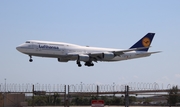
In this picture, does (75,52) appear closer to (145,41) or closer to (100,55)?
(100,55)

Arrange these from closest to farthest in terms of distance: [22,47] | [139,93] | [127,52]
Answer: [139,93] → [22,47] → [127,52]

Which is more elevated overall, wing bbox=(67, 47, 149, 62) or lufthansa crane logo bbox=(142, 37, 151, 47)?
lufthansa crane logo bbox=(142, 37, 151, 47)

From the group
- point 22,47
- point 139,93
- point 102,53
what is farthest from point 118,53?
point 139,93

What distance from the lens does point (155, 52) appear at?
76812mm

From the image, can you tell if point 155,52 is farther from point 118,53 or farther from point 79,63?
point 79,63

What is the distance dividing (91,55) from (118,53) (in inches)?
216

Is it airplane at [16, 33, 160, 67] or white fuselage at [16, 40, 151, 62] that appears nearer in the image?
white fuselage at [16, 40, 151, 62]

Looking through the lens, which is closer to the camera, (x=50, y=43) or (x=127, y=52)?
(x=50, y=43)

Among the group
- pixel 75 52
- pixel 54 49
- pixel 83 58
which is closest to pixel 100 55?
pixel 83 58

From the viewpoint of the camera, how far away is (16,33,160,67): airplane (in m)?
68.5

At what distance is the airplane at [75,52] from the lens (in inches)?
2697

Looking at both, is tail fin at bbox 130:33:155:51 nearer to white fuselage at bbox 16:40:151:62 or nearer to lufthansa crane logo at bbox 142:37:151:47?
lufthansa crane logo at bbox 142:37:151:47

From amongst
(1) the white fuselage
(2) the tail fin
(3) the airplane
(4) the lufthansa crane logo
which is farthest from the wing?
(4) the lufthansa crane logo

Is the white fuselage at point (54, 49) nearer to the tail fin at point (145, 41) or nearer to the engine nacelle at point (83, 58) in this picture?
the engine nacelle at point (83, 58)
